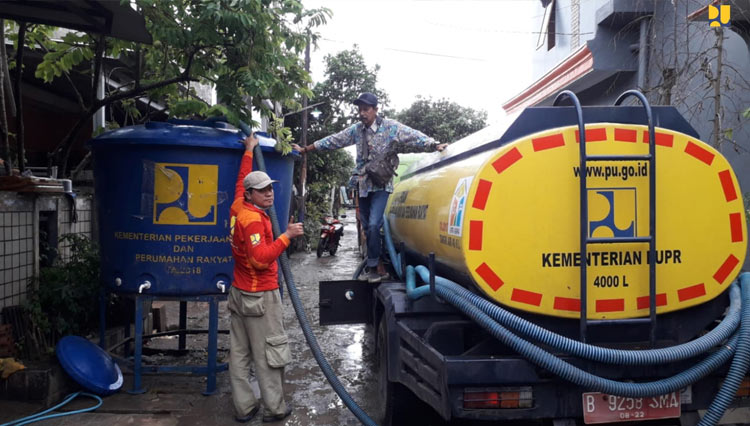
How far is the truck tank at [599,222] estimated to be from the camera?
3.00m

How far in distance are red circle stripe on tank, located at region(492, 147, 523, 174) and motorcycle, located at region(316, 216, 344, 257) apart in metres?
12.6

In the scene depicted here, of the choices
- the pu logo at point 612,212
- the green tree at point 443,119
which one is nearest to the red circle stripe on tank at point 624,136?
the pu logo at point 612,212

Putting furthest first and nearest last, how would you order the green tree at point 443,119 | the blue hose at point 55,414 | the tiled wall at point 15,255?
the green tree at point 443,119, the tiled wall at point 15,255, the blue hose at point 55,414

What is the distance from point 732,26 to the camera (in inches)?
259

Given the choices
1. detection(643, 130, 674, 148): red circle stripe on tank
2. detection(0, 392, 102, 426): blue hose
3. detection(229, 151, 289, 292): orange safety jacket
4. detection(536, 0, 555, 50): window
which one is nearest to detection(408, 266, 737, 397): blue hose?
detection(643, 130, 674, 148): red circle stripe on tank

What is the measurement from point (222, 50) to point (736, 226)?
398cm

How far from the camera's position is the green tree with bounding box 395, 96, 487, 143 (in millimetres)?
21312

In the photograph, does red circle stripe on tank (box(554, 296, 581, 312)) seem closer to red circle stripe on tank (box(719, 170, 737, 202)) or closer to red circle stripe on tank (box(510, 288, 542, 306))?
red circle stripe on tank (box(510, 288, 542, 306))

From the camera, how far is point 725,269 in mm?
3162

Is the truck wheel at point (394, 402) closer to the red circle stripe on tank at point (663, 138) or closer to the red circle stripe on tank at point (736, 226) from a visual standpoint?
the red circle stripe on tank at point (663, 138)

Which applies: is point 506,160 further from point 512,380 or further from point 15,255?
point 15,255

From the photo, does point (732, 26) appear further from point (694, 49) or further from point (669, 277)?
point (669, 277)

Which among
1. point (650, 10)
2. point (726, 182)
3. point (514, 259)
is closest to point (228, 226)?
point (514, 259)

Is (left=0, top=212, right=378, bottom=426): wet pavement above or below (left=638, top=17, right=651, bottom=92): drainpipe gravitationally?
below
